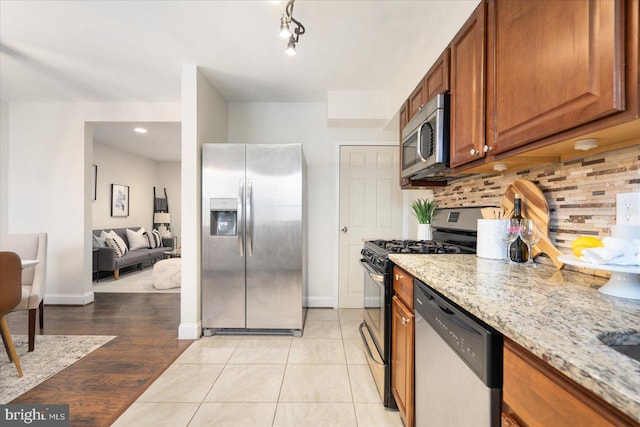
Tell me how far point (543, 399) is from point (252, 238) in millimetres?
2448

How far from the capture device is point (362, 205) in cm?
363

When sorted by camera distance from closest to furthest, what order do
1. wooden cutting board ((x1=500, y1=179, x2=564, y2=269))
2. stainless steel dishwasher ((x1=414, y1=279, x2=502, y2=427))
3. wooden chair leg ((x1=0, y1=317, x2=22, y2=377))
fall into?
stainless steel dishwasher ((x1=414, y1=279, x2=502, y2=427)), wooden cutting board ((x1=500, y1=179, x2=564, y2=269)), wooden chair leg ((x1=0, y1=317, x2=22, y2=377))

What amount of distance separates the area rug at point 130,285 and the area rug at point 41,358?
5.31 feet

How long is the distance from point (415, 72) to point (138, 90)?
10.0ft

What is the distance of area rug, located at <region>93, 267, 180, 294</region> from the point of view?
4.32 m

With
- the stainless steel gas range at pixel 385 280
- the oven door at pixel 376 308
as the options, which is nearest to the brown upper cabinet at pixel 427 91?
the stainless steel gas range at pixel 385 280

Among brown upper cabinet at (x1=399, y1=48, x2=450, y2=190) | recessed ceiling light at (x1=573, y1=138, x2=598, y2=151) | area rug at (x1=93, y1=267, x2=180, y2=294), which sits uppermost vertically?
brown upper cabinet at (x1=399, y1=48, x2=450, y2=190)

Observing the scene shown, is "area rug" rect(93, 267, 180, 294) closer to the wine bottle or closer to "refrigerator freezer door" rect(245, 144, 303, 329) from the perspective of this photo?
"refrigerator freezer door" rect(245, 144, 303, 329)

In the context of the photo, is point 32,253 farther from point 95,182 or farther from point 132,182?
point 132,182

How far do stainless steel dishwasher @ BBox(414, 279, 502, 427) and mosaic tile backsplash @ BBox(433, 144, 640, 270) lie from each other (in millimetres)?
675

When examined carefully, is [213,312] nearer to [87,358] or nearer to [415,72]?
[87,358]

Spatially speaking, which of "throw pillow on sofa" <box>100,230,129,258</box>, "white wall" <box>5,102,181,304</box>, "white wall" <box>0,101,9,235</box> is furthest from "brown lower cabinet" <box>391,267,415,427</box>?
"throw pillow on sofa" <box>100,230,129,258</box>

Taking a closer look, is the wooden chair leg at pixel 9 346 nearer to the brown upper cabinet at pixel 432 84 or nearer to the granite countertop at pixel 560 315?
the granite countertop at pixel 560 315

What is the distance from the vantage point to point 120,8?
1.96 meters
